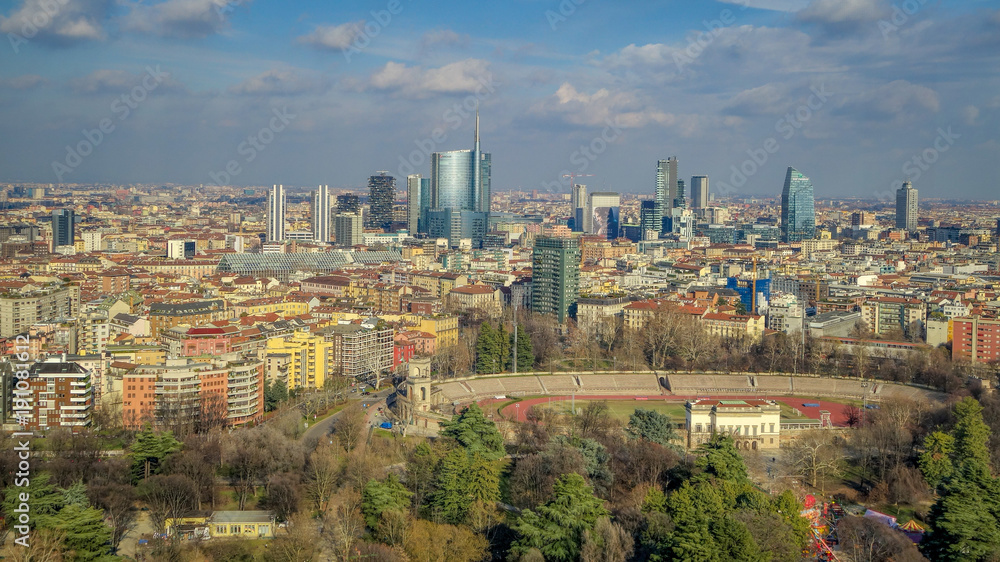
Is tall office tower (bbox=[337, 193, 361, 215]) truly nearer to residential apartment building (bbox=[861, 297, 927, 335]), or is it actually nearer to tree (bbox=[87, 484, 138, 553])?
residential apartment building (bbox=[861, 297, 927, 335])

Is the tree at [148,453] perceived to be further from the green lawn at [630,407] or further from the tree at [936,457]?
the tree at [936,457]

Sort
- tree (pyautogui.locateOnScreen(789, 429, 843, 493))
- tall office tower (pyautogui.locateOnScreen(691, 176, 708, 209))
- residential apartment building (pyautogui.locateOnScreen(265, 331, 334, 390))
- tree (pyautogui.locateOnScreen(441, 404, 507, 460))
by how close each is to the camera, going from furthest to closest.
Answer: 1. tall office tower (pyautogui.locateOnScreen(691, 176, 708, 209))
2. residential apartment building (pyautogui.locateOnScreen(265, 331, 334, 390))
3. tree (pyautogui.locateOnScreen(441, 404, 507, 460))
4. tree (pyautogui.locateOnScreen(789, 429, 843, 493))

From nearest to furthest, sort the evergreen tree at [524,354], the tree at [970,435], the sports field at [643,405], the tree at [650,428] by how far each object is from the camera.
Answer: the tree at [970,435] → the tree at [650,428] → the sports field at [643,405] → the evergreen tree at [524,354]

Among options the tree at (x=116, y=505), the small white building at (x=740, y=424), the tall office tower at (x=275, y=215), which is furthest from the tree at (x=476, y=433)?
the tall office tower at (x=275, y=215)

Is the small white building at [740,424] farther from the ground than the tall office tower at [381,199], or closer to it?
closer to it

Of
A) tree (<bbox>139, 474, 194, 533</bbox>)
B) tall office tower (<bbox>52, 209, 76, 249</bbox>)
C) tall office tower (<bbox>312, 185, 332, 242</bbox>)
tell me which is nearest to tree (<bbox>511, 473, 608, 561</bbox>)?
tree (<bbox>139, 474, 194, 533</bbox>)

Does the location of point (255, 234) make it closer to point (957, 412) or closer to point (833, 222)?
point (833, 222)
